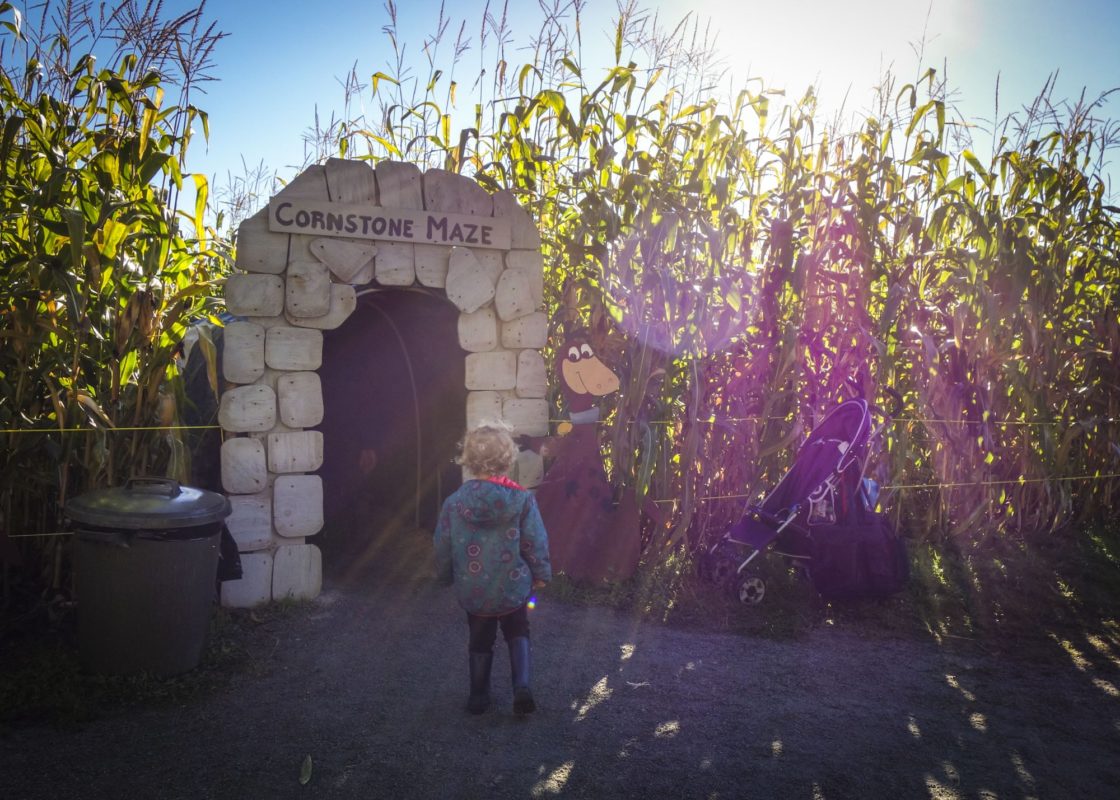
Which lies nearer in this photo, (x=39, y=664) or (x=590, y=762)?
(x=590, y=762)

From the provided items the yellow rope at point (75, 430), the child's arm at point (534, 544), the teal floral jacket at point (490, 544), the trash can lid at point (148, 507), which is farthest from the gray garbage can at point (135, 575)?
the child's arm at point (534, 544)

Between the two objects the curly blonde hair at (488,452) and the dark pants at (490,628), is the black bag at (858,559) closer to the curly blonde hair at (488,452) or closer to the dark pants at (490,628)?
the dark pants at (490,628)

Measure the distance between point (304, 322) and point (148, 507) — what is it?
1687mm

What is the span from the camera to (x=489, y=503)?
3.97 meters

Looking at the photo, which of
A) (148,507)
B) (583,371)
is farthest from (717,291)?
(148,507)

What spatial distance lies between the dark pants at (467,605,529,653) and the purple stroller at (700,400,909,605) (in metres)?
1.94

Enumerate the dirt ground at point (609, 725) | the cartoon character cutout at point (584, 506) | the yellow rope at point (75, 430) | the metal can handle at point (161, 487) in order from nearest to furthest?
the dirt ground at point (609, 725)
the metal can handle at point (161, 487)
the yellow rope at point (75, 430)
the cartoon character cutout at point (584, 506)

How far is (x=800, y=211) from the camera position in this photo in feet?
19.3

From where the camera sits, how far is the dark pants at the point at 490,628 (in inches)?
160

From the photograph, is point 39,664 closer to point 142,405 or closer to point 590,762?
point 142,405

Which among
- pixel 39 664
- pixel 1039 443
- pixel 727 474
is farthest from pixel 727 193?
pixel 39 664

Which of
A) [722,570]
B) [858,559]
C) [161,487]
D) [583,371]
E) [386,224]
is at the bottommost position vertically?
[722,570]

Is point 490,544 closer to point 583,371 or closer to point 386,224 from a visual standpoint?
point 583,371

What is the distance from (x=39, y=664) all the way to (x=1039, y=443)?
279 inches
